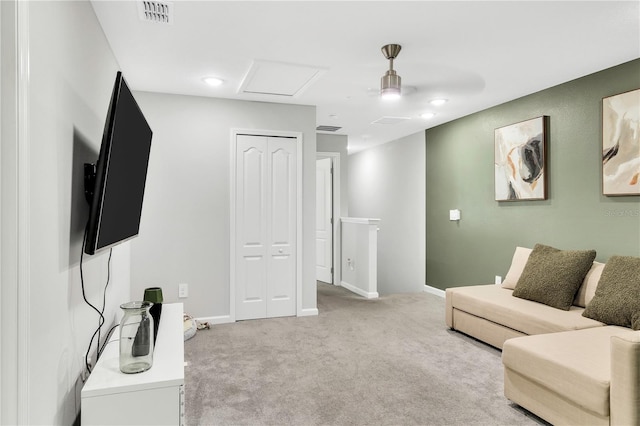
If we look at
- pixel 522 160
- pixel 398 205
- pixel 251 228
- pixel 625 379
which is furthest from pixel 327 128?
pixel 625 379

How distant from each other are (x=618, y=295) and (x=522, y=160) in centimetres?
175

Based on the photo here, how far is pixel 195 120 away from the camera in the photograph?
4.17m

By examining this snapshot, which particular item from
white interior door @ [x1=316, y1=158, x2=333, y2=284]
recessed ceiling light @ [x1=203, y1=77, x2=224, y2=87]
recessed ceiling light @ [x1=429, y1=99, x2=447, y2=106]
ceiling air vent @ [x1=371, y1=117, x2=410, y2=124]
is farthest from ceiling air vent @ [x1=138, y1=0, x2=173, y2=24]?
white interior door @ [x1=316, y1=158, x2=333, y2=284]

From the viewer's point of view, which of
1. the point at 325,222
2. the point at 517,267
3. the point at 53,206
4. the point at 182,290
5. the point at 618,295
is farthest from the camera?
the point at 325,222

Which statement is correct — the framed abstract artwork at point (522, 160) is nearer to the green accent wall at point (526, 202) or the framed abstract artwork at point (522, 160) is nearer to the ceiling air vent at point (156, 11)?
the green accent wall at point (526, 202)

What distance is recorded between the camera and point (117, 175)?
196cm

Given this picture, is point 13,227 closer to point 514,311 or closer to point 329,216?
point 514,311

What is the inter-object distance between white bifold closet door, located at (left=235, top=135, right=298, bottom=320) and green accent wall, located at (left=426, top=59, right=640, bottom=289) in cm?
216

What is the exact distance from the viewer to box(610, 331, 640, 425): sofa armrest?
183 cm

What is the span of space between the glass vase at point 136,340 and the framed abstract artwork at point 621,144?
348cm

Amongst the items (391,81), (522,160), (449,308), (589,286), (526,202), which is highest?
(391,81)

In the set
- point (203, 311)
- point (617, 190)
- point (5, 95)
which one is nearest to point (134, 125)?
point (5, 95)

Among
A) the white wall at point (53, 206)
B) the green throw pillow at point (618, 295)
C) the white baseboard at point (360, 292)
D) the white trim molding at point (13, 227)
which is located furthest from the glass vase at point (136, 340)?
the white baseboard at point (360, 292)

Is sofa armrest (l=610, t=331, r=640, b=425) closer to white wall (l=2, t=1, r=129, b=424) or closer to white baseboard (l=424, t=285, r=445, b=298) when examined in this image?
white wall (l=2, t=1, r=129, b=424)
